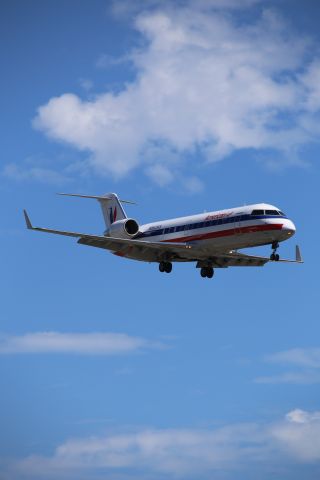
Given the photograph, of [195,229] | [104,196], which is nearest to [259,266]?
[195,229]

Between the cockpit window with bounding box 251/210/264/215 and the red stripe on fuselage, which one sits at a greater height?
the cockpit window with bounding box 251/210/264/215

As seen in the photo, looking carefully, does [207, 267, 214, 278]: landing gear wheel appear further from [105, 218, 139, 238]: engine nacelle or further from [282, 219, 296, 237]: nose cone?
[282, 219, 296, 237]: nose cone

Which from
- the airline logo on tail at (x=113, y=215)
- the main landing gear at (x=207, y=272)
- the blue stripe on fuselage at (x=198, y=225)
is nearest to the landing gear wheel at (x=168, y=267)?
the blue stripe on fuselage at (x=198, y=225)

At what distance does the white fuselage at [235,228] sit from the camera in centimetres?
5488

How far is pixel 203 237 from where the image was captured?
2259 inches

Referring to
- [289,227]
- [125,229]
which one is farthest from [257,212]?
[125,229]

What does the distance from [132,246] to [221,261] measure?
5.53 meters

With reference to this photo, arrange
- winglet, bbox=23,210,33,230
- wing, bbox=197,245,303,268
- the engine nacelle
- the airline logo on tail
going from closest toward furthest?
winglet, bbox=23,210,33,230 < wing, bbox=197,245,303,268 < the engine nacelle < the airline logo on tail

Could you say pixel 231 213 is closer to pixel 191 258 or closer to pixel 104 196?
pixel 191 258

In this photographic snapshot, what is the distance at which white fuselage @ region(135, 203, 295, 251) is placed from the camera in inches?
2160

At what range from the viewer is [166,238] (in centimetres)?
5994

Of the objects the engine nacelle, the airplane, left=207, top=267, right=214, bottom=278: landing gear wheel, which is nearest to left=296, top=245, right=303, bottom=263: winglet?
the airplane

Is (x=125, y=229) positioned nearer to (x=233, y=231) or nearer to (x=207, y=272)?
(x=207, y=272)

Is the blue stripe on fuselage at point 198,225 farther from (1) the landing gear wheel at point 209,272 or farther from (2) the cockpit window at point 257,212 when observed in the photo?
(1) the landing gear wheel at point 209,272
